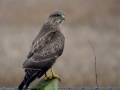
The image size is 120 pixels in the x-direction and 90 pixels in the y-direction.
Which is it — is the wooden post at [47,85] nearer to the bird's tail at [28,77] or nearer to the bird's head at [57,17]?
the bird's tail at [28,77]

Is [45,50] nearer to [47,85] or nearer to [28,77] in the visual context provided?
[28,77]

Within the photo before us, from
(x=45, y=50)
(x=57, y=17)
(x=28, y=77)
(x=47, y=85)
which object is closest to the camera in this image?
(x=47, y=85)

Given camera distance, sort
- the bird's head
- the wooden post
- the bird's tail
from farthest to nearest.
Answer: the bird's head
the bird's tail
the wooden post

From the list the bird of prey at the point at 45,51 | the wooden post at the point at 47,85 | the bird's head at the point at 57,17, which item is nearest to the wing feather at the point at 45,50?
the bird of prey at the point at 45,51

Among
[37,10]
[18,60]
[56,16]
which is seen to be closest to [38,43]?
[56,16]

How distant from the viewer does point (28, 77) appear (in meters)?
6.80

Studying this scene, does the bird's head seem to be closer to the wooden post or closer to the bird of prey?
the bird of prey

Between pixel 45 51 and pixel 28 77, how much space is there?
1.06m

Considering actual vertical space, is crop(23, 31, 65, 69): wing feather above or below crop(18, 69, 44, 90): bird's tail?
above

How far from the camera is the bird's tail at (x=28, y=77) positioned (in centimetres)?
648

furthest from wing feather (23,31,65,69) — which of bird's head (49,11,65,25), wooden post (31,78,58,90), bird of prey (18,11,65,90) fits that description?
wooden post (31,78,58,90)

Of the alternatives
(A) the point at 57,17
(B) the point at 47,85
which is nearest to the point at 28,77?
(B) the point at 47,85

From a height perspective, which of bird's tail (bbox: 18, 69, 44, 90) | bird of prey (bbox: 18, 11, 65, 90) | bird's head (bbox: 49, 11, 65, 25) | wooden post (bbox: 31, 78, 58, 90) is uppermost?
bird's head (bbox: 49, 11, 65, 25)

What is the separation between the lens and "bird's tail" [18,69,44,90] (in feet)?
21.3
